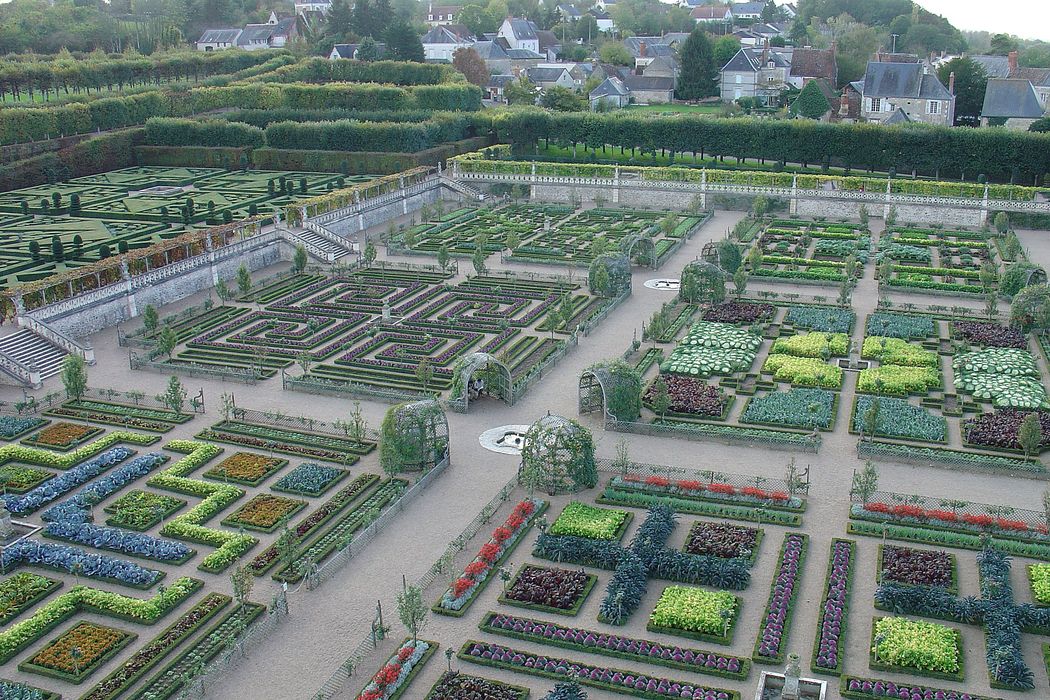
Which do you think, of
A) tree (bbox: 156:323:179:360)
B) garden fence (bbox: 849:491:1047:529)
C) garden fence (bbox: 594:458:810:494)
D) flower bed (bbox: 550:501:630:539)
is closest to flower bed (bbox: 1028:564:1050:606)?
garden fence (bbox: 849:491:1047:529)

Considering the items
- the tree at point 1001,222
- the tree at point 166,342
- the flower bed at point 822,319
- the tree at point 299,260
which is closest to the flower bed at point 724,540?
the flower bed at point 822,319

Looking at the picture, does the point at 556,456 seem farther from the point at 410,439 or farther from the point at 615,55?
the point at 615,55

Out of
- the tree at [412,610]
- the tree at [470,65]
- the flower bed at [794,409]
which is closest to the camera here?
the tree at [412,610]

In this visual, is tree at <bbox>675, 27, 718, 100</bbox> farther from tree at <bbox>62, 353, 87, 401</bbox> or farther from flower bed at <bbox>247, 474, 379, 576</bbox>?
flower bed at <bbox>247, 474, 379, 576</bbox>

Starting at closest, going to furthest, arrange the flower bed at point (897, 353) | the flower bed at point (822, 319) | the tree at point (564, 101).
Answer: the flower bed at point (897, 353)
the flower bed at point (822, 319)
the tree at point (564, 101)

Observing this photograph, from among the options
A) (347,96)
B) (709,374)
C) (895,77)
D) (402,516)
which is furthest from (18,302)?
(895,77)

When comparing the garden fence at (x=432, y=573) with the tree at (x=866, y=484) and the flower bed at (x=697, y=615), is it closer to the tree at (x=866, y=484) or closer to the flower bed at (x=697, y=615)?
the flower bed at (x=697, y=615)

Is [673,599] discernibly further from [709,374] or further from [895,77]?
[895,77]
